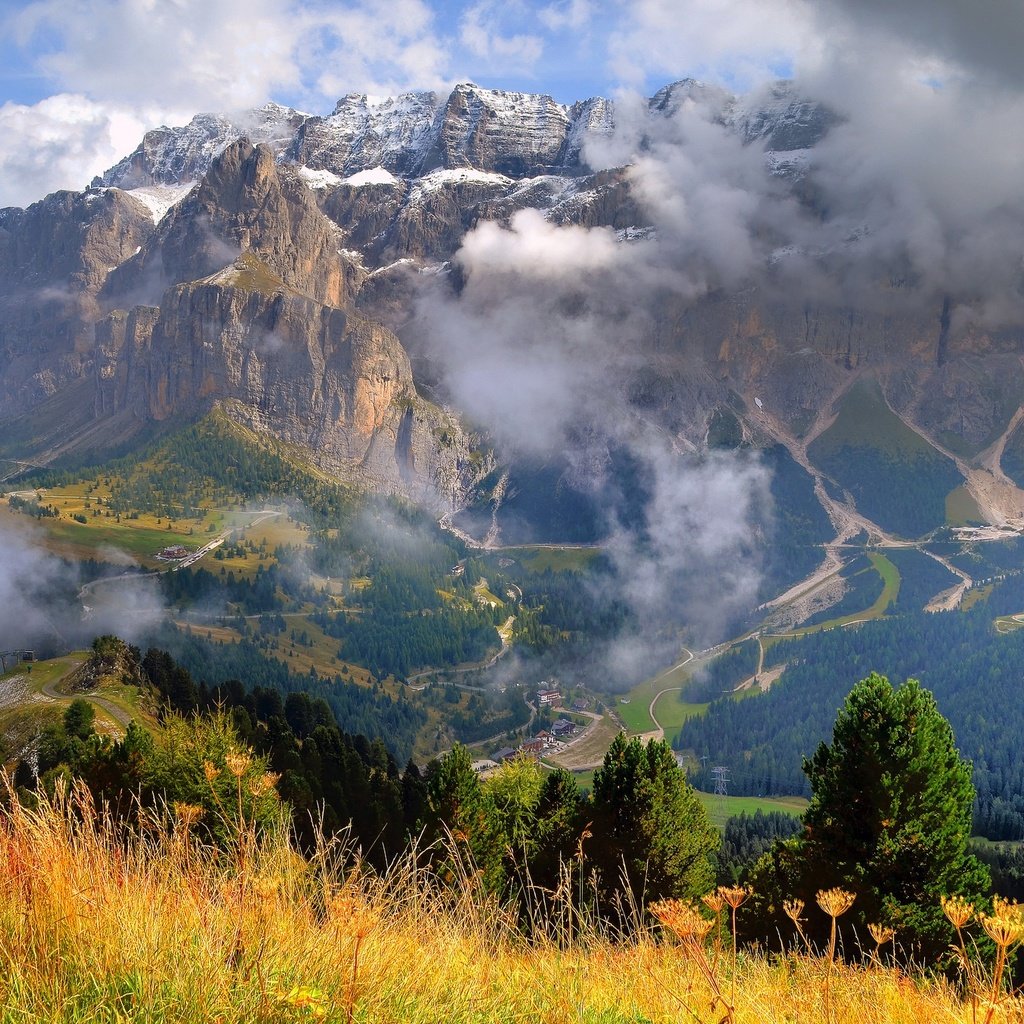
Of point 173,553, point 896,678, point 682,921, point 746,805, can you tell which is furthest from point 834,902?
point 173,553

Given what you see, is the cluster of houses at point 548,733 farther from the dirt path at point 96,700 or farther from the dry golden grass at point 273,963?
the dry golden grass at point 273,963

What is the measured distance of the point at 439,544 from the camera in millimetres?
172000

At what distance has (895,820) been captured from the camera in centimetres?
1753

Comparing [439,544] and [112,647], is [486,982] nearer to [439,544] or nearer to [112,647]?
[112,647]

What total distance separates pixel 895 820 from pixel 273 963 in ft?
55.3

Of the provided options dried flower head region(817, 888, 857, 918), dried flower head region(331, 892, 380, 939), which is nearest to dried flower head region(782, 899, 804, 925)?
dried flower head region(817, 888, 857, 918)

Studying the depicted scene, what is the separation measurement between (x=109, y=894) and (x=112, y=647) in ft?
201

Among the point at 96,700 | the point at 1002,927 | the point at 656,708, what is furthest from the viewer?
the point at 656,708

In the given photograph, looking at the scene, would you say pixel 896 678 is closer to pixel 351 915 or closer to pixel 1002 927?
pixel 1002 927

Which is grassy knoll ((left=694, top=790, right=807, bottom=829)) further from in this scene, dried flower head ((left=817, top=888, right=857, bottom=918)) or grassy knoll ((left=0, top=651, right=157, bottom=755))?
dried flower head ((left=817, top=888, right=857, bottom=918))

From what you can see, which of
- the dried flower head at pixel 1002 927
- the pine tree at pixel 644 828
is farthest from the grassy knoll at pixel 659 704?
the dried flower head at pixel 1002 927

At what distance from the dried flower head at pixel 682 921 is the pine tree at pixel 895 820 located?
14739 millimetres

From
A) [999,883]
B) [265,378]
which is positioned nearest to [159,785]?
[999,883]

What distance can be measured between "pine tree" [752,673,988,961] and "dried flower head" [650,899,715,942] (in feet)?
48.4
